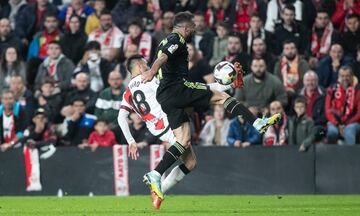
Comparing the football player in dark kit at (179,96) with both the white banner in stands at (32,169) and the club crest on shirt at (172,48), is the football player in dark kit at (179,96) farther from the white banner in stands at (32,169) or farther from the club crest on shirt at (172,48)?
the white banner in stands at (32,169)

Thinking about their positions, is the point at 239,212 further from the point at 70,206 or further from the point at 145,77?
the point at 70,206

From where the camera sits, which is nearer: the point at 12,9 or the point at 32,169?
the point at 32,169

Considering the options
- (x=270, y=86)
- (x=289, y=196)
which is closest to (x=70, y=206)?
(x=289, y=196)

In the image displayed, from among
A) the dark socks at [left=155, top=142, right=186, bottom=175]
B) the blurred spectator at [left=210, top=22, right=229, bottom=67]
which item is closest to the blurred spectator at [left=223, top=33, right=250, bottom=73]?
the blurred spectator at [left=210, top=22, right=229, bottom=67]

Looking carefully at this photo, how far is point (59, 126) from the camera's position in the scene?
758 inches

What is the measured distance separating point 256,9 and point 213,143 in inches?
132

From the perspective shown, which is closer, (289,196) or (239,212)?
(239,212)

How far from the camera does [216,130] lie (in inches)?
731

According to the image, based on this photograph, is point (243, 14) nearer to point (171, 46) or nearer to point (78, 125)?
point (78, 125)

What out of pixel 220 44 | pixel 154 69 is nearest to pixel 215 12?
pixel 220 44

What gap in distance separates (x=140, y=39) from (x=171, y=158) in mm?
7797

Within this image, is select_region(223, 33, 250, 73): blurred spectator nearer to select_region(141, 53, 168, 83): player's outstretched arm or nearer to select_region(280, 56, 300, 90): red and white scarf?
select_region(280, 56, 300, 90): red and white scarf

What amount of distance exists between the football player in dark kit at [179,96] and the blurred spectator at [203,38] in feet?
23.3

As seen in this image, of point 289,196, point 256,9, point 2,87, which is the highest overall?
point 256,9
